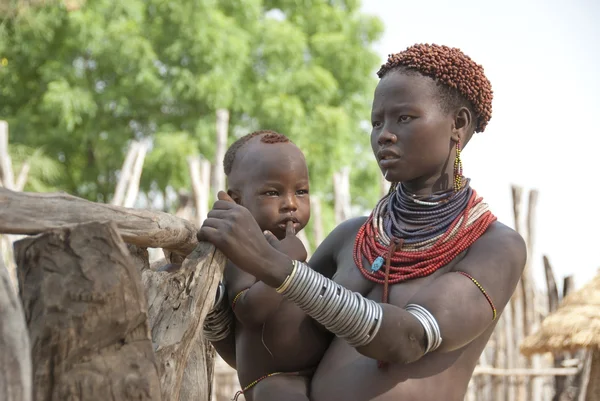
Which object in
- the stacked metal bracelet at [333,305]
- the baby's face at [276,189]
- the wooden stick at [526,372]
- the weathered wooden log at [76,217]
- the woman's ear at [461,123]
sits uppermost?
the woman's ear at [461,123]

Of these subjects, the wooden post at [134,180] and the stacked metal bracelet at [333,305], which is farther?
the wooden post at [134,180]

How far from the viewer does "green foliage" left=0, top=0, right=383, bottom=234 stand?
690 inches

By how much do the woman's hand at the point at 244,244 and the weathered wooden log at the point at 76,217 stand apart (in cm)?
10

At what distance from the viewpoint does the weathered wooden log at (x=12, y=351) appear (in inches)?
56.4

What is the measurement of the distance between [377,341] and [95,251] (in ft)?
2.60

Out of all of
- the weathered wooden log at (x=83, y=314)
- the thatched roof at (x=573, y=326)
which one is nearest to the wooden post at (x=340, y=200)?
the thatched roof at (x=573, y=326)

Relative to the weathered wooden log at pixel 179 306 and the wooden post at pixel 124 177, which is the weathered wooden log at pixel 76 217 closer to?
the weathered wooden log at pixel 179 306

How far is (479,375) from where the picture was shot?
32.9 feet

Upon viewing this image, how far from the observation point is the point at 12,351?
1.44 metres

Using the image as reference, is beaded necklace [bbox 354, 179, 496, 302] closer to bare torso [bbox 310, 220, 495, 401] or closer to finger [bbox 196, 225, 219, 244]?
bare torso [bbox 310, 220, 495, 401]

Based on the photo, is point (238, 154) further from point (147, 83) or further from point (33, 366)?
point (147, 83)

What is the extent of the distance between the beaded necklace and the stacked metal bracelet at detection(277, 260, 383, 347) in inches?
11.0

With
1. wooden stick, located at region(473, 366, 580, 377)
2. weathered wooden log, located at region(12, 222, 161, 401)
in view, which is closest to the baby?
weathered wooden log, located at region(12, 222, 161, 401)

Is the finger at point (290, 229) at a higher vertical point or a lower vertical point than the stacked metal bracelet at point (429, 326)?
higher
